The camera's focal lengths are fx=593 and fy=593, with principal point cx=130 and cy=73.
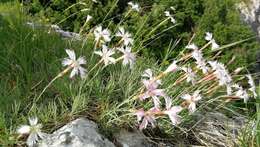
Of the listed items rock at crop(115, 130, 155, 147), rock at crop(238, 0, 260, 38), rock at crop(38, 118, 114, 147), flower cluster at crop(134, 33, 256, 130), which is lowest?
rock at crop(238, 0, 260, 38)

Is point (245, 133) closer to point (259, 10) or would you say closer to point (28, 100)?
point (28, 100)

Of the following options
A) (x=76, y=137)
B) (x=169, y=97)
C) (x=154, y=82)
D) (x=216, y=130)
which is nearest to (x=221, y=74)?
(x=169, y=97)

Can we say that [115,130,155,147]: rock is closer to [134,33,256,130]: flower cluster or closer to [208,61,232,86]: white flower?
[134,33,256,130]: flower cluster

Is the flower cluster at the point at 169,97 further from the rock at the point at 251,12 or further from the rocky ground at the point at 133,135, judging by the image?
the rock at the point at 251,12

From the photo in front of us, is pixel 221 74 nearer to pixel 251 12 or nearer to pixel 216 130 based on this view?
pixel 216 130

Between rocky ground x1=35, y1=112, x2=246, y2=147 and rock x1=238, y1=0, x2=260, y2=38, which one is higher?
rocky ground x1=35, y1=112, x2=246, y2=147

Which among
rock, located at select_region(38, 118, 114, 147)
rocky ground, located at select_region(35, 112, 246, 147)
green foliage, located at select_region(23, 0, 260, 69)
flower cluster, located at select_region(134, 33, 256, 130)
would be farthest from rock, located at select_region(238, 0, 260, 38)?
rock, located at select_region(38, 118, 114, 147)
